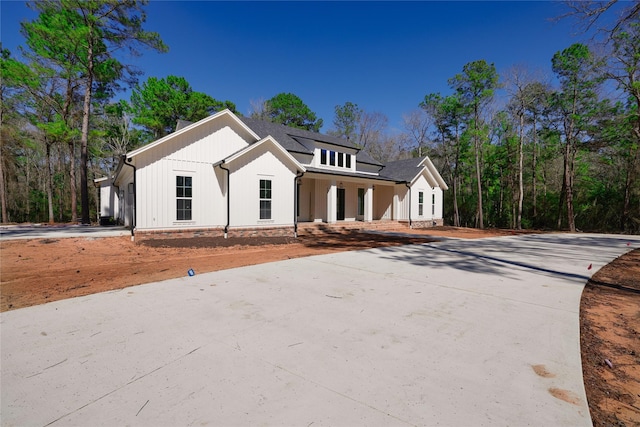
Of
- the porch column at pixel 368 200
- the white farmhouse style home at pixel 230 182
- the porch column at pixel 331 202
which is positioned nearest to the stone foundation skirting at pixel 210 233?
the white farmhouse style home at pixel 230 182

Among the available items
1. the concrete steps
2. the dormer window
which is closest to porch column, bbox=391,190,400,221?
the concrete steps

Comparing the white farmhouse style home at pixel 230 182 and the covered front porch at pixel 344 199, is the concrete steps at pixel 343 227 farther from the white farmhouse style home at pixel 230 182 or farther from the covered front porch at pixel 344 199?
the white farmhouse style home at pixel 230 182

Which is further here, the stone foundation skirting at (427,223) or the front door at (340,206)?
the stone foundation skirting at (427,223)

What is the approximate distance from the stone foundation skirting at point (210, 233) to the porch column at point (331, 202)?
10.8 ft

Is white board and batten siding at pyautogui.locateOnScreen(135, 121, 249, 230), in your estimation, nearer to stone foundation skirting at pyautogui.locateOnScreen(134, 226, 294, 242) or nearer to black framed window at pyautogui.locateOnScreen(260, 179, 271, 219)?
stone foundation skirting at pyautogui.locateOnScreen(134, 226, 294, 242)

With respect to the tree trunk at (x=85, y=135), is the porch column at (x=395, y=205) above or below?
below

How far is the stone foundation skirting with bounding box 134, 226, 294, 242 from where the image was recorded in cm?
1073

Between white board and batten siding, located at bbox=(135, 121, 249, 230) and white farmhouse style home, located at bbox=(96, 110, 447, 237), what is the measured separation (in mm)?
34

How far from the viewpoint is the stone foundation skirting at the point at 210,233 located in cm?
1073

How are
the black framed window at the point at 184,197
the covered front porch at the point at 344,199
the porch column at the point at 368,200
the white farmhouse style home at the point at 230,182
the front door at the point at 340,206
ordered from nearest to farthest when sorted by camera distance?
the white farmhouse style home at the point at 230,182 < the black framed window at the point at 184,197 < the covered front porch at the point at 344,199 < the porch column at the point at 368,200 < the front door at the point at 340,206

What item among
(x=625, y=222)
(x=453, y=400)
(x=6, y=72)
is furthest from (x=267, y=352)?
(x=625, y=222)

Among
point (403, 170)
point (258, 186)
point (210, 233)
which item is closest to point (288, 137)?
point (258, 186)

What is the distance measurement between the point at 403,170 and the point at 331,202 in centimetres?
890

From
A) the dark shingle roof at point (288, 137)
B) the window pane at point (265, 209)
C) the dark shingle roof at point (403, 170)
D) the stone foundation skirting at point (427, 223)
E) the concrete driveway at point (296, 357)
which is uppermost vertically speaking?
the dark shingle roof at point (288, 137)
